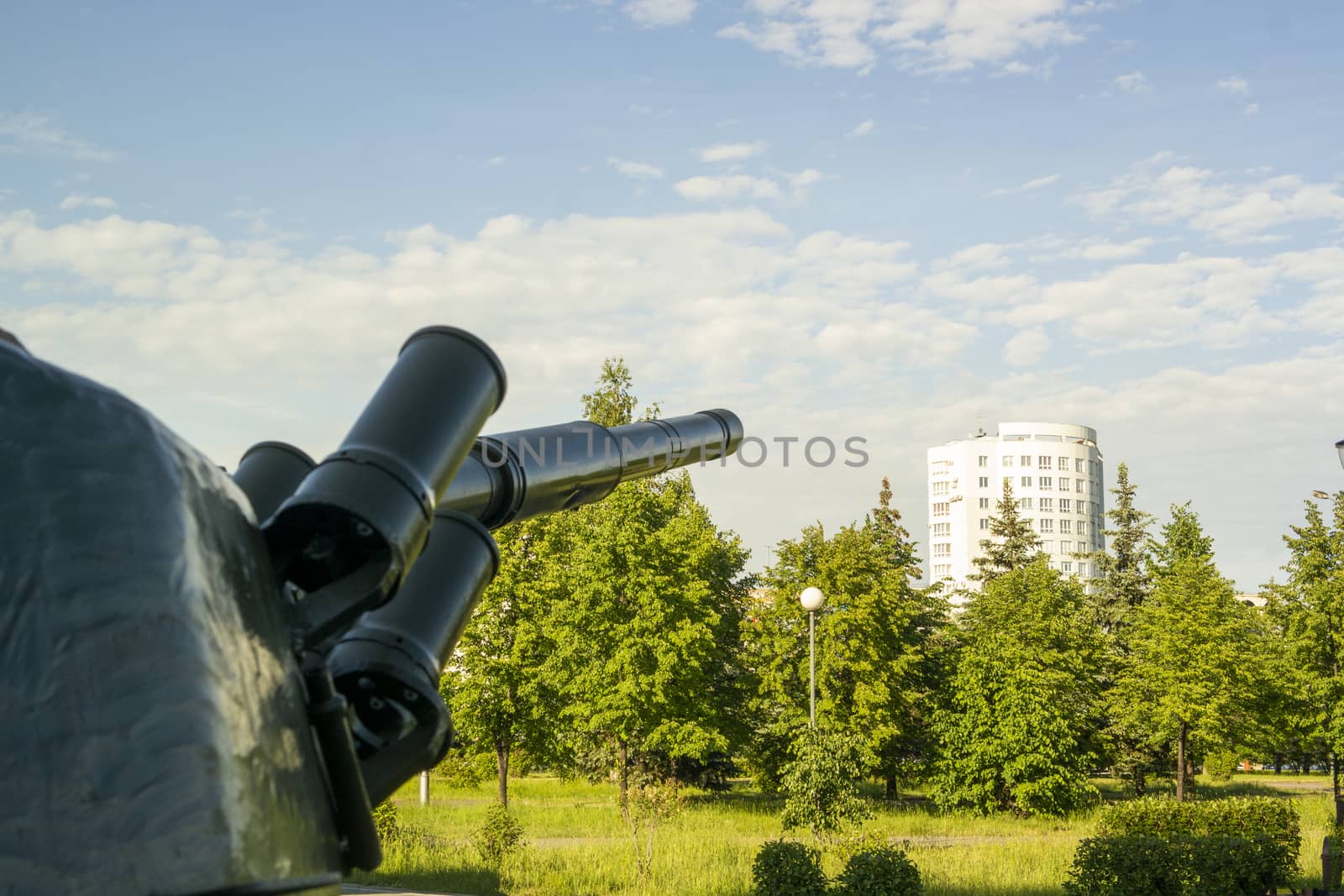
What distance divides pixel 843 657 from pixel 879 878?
1956cm

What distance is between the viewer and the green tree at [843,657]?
31.7 m

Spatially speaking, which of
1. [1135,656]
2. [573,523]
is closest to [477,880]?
[573,523]

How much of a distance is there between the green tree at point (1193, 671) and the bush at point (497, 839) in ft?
59.7

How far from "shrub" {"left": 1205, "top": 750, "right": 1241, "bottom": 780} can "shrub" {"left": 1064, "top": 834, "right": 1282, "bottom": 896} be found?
19.6 m

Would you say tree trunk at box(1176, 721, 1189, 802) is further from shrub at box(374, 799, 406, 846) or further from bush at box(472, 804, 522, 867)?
shrub at box(374, 799, 406, 846)

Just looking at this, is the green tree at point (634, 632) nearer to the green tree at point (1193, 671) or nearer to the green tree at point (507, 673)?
the green tree at point (507, 673)

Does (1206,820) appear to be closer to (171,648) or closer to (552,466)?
(552,466)

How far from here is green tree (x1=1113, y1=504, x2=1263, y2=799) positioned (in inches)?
1177

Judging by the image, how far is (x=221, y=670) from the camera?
120cm

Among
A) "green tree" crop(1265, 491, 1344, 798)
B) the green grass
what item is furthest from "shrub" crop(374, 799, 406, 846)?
"green tree" crop(1265, 491, 1344, 798)

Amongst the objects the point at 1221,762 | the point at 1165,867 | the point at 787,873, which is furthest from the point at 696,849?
the point at 1221,762

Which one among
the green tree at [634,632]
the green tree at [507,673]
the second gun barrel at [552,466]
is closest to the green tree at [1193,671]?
the green tree at [634,632]

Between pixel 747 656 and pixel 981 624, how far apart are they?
346 inches

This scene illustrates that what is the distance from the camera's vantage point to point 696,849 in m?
18.8
